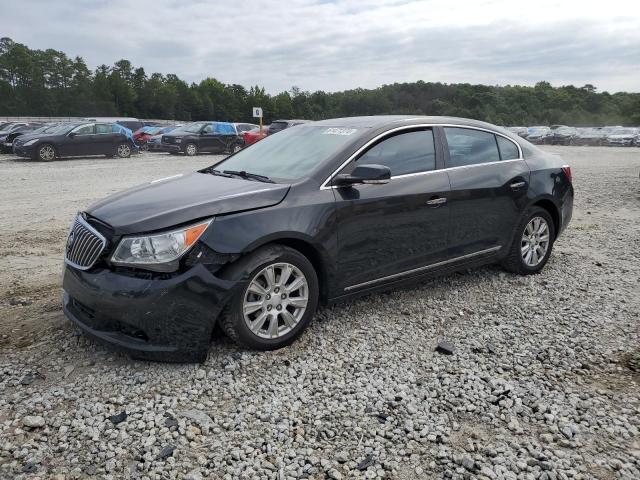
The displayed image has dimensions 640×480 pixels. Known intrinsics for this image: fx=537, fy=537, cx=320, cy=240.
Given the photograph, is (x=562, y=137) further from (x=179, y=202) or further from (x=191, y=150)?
(x=179, y=202)

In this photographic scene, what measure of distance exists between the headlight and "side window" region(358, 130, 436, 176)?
61.2 inches

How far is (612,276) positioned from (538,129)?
4876 centimetres

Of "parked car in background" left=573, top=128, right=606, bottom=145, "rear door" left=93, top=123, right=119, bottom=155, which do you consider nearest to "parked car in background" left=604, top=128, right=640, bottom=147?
"parked car in background" left=573, top=128, right=606, bottom=145

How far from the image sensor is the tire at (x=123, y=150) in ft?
73.7

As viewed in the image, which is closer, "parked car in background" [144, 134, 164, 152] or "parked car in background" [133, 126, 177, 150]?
"parked car in background" [144, 134, 164, 152]

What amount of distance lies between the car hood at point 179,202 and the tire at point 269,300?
0.37 meters

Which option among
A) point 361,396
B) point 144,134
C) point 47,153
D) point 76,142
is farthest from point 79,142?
point 361,396

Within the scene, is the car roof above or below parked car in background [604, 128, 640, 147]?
below

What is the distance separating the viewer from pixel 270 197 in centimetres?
375

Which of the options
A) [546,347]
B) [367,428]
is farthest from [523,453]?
[546,347]

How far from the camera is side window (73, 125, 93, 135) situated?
21.4m

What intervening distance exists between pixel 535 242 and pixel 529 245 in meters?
0.11

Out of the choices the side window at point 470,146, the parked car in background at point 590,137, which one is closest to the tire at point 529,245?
the side window at point 470,146

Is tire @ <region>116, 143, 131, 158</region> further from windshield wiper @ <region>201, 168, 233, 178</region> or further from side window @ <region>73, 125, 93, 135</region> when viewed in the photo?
windshield wiper @ <region>201, 168, 233, 178</region>
